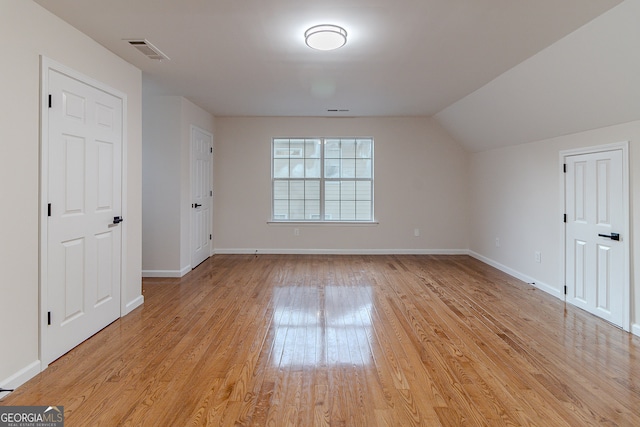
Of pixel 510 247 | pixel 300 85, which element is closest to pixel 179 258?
pixel 300 85

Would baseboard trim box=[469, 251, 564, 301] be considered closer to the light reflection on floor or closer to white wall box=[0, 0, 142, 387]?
the light reflection on floor

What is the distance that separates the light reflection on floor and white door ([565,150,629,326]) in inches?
87.8

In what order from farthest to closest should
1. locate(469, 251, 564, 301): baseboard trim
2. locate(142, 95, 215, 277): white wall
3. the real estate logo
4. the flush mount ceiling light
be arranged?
locate(142, 95, 215, 277): white wall, locate(469, 251, 564, 301): baseboard trim, the flush mount ceiling light, the real estate logo

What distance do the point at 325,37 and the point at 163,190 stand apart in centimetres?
331

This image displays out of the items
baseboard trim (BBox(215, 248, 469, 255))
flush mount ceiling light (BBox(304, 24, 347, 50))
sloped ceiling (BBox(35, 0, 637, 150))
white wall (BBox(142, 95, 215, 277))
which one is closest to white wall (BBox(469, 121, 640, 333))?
baseboard trim (BBox(215, 248, 469, 255))

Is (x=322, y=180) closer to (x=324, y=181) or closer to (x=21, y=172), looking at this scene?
(x=324, y=181)

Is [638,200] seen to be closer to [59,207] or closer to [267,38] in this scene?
[267,38]

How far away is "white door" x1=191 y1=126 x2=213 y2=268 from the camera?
17.5 feet

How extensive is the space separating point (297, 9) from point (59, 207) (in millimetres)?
2275

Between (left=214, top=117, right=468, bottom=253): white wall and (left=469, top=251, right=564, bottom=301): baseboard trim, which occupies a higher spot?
(left=214, top=117, right=468, bottom=253): white wall

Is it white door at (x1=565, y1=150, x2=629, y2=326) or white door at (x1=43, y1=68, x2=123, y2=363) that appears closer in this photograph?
white door at (x1=43, y1=68, x2=123, y2=363)

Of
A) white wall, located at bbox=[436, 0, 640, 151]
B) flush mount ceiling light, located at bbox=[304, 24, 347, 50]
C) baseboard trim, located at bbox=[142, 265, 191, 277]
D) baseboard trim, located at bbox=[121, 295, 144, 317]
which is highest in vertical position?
flush mount ceiling light, located at bbox=[304, 24, 347, 50]

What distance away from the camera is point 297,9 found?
97.6 inches

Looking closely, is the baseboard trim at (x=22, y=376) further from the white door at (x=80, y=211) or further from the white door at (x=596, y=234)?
the white door at (x=596, y=234)
